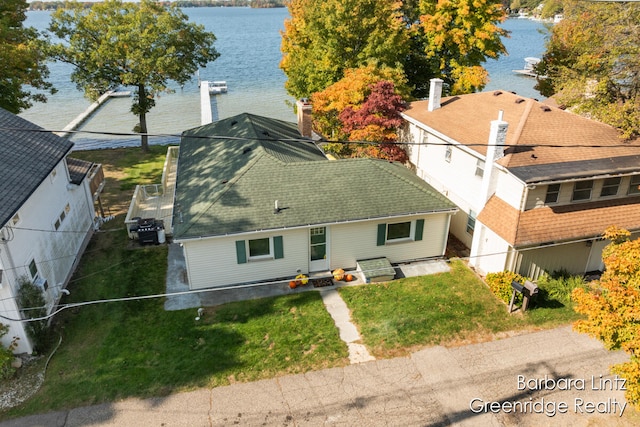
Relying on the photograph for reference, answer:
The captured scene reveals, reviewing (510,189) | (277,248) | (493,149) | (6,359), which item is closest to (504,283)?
(510,189)

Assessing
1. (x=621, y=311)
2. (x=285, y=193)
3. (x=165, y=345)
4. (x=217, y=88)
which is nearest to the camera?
(x=621, y=311)

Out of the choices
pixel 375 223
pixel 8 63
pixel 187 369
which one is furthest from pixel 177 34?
pixel 187 369

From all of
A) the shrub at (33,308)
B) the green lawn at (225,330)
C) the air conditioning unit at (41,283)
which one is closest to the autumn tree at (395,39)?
the green lawn at (225,330)

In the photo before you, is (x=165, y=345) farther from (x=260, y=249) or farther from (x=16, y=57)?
(x=16, y=57)

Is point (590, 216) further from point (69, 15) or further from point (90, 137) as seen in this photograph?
point (90, 137)

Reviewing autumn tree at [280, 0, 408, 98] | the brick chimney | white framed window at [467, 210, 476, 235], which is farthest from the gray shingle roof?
autumn tree at [280, 0, 408, 98]
